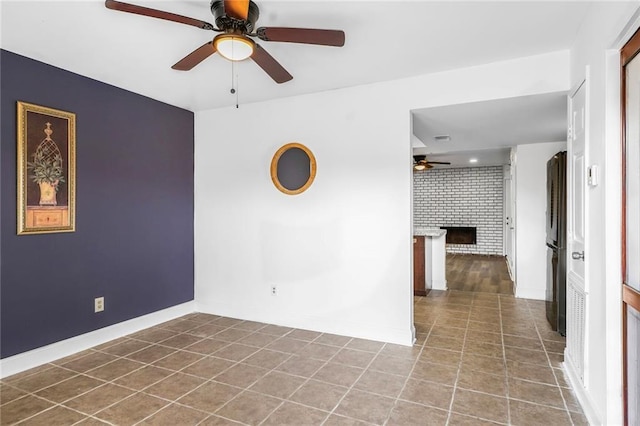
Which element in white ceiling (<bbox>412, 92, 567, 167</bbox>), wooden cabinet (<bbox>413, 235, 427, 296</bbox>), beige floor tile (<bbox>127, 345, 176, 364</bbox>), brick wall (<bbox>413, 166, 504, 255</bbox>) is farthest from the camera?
brick wall (<bbox>413, 166, 504, 255</bbox>)

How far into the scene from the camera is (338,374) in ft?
Result: 8.66

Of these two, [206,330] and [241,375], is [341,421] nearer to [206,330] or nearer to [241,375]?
[241,375]

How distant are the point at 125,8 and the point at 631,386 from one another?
2.87 meters

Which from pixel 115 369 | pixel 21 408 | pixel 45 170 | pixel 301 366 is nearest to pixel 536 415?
pixel 301 366

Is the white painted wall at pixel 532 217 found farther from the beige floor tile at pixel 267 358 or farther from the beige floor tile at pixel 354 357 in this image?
the beige floor tile at pixel 267 358

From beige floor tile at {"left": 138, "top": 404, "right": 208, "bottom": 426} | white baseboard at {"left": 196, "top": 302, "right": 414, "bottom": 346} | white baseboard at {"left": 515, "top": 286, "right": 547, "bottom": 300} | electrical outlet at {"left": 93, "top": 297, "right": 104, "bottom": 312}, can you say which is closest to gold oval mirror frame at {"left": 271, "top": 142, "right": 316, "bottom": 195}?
white baseboard at {"left": 196, "top": 302, "right": 414, "bottom": 346}

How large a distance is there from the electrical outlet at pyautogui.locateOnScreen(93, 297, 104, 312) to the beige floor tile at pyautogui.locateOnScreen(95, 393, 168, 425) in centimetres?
122

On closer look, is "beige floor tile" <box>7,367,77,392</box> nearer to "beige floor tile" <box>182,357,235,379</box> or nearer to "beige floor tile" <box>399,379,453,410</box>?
"beige floor tile" <box>182,357,235,379</box>

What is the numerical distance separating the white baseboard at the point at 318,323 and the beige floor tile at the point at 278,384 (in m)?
0.96

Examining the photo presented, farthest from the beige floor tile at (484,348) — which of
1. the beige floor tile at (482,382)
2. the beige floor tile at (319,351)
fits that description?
the beige floor tile at (319,351)

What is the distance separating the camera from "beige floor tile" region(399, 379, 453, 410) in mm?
2244

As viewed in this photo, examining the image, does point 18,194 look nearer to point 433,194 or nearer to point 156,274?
point 156,274

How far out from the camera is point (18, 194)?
106 inches

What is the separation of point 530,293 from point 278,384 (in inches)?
151
